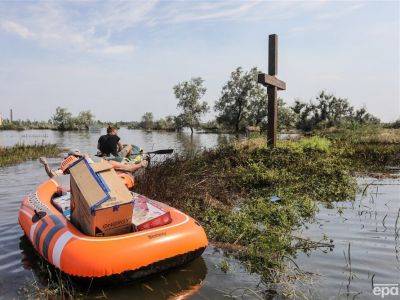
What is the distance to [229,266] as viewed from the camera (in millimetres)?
5336

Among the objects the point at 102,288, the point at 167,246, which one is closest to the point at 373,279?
the point at 167,246

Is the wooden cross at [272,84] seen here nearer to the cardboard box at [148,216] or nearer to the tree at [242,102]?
the cardboard box at [148,216]

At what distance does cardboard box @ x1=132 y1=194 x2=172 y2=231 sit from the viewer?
5.30 meters

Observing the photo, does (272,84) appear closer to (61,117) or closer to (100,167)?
(100,167)

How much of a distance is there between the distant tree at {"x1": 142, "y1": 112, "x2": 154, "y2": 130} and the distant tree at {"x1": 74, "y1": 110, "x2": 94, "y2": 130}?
10648 millimetres

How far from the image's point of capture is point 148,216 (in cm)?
548

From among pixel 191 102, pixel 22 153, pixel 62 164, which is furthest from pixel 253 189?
pixel 191 102

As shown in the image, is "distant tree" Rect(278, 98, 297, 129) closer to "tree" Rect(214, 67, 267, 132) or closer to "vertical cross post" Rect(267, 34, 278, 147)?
"tree" Rect(214, 67, 267, 132)

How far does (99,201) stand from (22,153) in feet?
60.4

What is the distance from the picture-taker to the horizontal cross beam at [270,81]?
11.9 meters

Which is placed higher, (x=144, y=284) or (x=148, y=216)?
(x=148, y=216)

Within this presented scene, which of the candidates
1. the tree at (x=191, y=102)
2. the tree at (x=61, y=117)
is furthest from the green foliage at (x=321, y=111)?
the tree at (x=61, y=117)

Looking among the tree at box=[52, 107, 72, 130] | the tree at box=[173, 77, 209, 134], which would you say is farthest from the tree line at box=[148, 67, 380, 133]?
the tree at box=[52, 107, 72, 130]

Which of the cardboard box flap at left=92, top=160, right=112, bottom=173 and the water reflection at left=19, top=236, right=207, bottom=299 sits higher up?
the cardboard box flap at left=92, top=160, right=112, bottom=173
